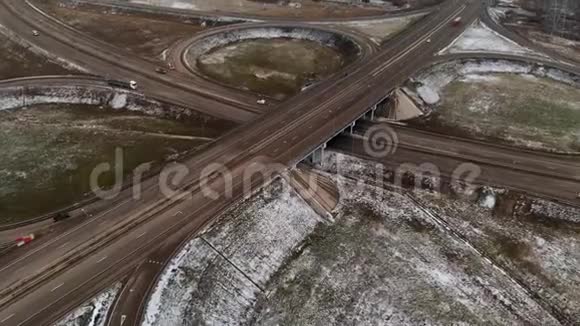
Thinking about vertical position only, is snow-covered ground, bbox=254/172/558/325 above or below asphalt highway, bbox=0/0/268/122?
below

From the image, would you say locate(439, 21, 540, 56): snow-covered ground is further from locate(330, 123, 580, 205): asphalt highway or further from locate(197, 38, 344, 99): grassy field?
locate(330, 123, 580, 205): asphalt highway

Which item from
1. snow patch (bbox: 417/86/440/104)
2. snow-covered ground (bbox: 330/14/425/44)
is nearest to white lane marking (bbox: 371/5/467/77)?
snow-covered ground (bbox: 330/14/425/44)

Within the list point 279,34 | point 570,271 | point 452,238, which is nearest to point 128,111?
point 279,34

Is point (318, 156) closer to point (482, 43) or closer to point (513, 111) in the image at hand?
point (513, 111)

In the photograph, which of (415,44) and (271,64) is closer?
(271,64)

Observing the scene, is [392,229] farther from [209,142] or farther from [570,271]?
[209,142]

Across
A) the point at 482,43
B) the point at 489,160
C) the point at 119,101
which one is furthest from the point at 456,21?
the point at 119,101
